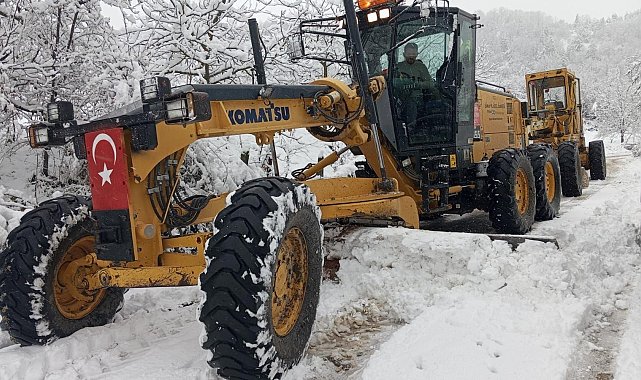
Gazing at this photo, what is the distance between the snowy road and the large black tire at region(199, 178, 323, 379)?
1.16 ft

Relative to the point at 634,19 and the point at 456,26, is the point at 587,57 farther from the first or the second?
the point at 456,26

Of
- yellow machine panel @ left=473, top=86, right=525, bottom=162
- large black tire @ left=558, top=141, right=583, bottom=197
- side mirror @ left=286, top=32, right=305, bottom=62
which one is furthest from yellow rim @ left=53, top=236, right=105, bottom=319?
large black tire @ left=558, top=141, right=583, bottom=197

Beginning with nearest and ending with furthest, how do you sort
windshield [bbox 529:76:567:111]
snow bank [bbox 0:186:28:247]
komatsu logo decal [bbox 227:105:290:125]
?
komatsu logo decal [bbox 227:105:290:125] < snow bank [bbox 0:186:28:247] < windshield [bbox 529:76:567:111]

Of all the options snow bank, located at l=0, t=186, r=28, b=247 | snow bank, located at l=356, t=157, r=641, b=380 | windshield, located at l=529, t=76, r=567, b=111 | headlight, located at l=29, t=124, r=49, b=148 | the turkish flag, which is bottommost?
snow bank, located at l=356, t=157, r=641, b=380

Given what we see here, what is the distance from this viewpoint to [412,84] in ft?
21.1

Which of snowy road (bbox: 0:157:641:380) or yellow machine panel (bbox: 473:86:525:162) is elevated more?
yellow machine panel (bbox: 473:86:525:162)

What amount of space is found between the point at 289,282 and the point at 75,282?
61.3 inches

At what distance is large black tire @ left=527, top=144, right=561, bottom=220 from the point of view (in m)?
7.84

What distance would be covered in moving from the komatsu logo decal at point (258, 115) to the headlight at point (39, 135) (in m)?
1.19

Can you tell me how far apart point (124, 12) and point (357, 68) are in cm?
413

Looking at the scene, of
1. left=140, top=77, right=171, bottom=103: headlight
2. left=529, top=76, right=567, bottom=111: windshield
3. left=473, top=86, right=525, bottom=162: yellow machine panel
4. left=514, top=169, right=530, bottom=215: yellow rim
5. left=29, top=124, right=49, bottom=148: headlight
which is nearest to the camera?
left=140, top=77, right=171, bottom=103: headlight

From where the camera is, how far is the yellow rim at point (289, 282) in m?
3.35

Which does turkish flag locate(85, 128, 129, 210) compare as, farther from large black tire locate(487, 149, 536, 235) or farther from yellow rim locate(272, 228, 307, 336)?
large black tire locate(487, 149, 536, 235)

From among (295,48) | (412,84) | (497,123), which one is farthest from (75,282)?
(497,123)
